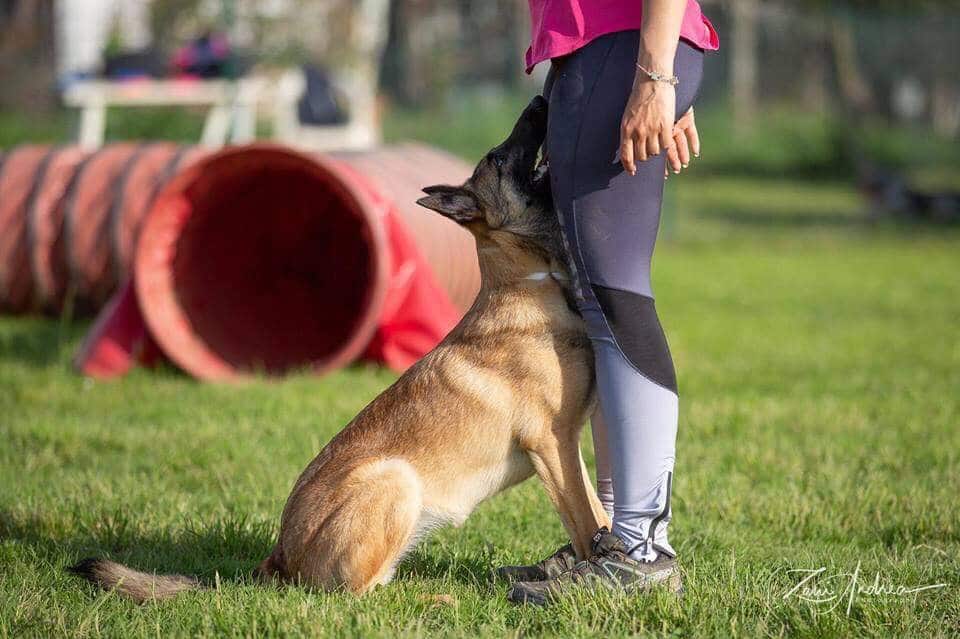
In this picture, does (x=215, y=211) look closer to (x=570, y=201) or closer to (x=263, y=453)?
(x=263, y=453)

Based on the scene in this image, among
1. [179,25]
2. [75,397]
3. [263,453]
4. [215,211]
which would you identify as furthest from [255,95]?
[263,453]

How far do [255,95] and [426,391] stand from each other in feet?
32.0

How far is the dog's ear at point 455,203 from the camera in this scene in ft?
11.0

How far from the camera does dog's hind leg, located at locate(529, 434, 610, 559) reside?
10.1ft

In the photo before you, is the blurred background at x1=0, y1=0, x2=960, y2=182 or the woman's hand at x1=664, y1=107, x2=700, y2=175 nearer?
the woman's hand at x1=664, y1=107, x2=700, y2=175

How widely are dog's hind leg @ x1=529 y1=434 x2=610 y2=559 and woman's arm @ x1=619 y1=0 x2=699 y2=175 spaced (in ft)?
2.43

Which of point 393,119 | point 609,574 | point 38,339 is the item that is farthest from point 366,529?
point 393,119

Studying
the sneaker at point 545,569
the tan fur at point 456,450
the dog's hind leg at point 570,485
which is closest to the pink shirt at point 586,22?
the tan fur at point 456,450

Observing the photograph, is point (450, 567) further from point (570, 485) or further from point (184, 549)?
point (184, 549)

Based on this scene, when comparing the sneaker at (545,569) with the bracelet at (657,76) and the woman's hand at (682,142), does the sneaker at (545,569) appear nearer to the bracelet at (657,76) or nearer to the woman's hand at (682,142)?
the woman's hand at (682,142)

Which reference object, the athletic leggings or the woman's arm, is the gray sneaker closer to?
the athletic leggings

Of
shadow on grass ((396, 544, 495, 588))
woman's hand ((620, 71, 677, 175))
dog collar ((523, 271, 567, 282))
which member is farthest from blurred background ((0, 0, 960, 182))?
woman's hand ((620, 71, 677, 175))

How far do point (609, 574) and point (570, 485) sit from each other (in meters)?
0.24

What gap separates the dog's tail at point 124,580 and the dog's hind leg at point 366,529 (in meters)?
0.37
